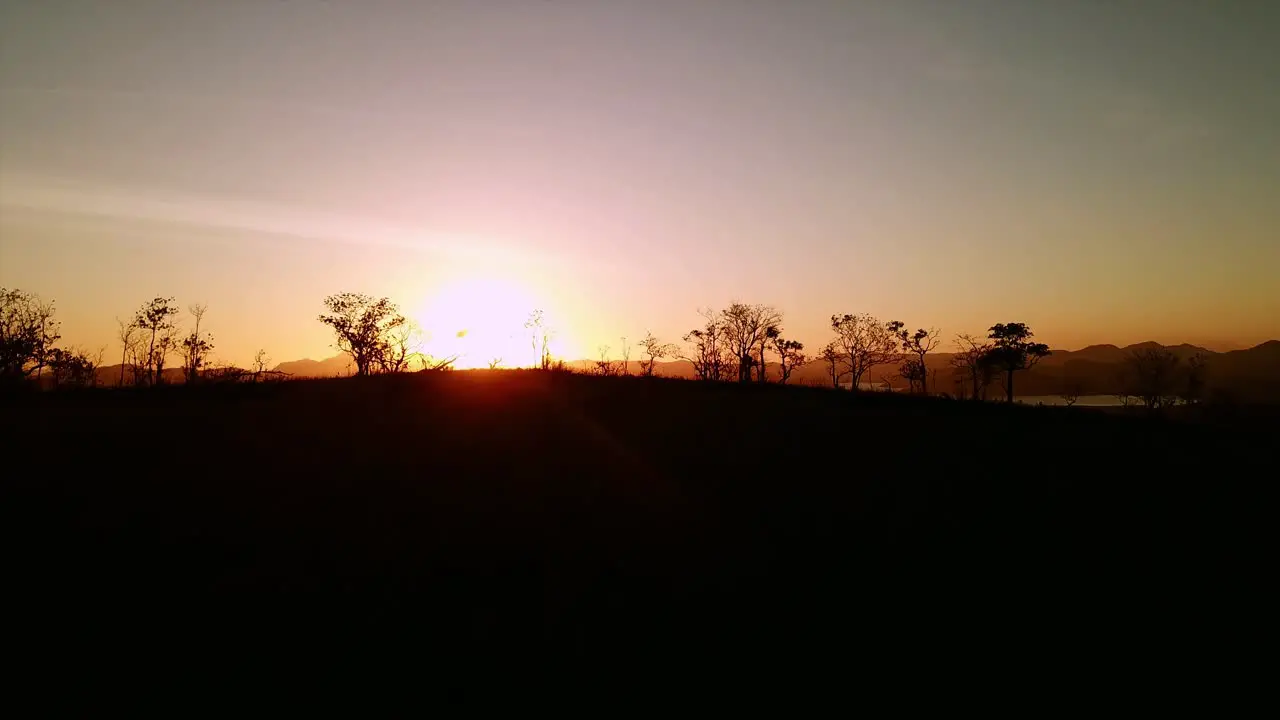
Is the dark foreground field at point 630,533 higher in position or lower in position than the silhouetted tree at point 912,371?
lower

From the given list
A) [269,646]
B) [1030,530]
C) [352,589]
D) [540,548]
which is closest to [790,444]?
[1030,530]

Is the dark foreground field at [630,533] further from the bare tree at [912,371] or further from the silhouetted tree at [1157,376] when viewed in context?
the silhouetted tree at [1157,376]

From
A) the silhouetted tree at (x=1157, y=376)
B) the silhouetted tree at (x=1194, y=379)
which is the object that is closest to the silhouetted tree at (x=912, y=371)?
the silhouetted tree at (x=1157, y=376)

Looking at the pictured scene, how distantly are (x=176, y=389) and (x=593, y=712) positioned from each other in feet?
61.0

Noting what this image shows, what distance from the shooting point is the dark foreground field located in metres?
7.38

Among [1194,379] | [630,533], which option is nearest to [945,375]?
[1194,379]

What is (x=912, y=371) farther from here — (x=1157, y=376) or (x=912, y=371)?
(x=1157, y=376)

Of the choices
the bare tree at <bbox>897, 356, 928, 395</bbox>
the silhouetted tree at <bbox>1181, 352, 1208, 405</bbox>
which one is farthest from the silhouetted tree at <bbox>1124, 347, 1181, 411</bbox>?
the bare tree at <bbox>897, 356, 928, 395</bbox>

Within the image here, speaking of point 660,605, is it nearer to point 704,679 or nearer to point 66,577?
point 704,679

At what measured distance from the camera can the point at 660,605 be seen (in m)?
7.75

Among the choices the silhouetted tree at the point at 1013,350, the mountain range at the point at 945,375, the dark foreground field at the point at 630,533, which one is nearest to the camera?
the dark foreground field at the point at 630,533

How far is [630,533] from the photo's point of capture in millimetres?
9680

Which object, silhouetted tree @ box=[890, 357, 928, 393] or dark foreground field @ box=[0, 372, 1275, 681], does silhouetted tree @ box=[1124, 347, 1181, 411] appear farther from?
dark foreground field @ box=[0, 372, 1275, 681]

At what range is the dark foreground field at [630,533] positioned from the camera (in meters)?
7.38
